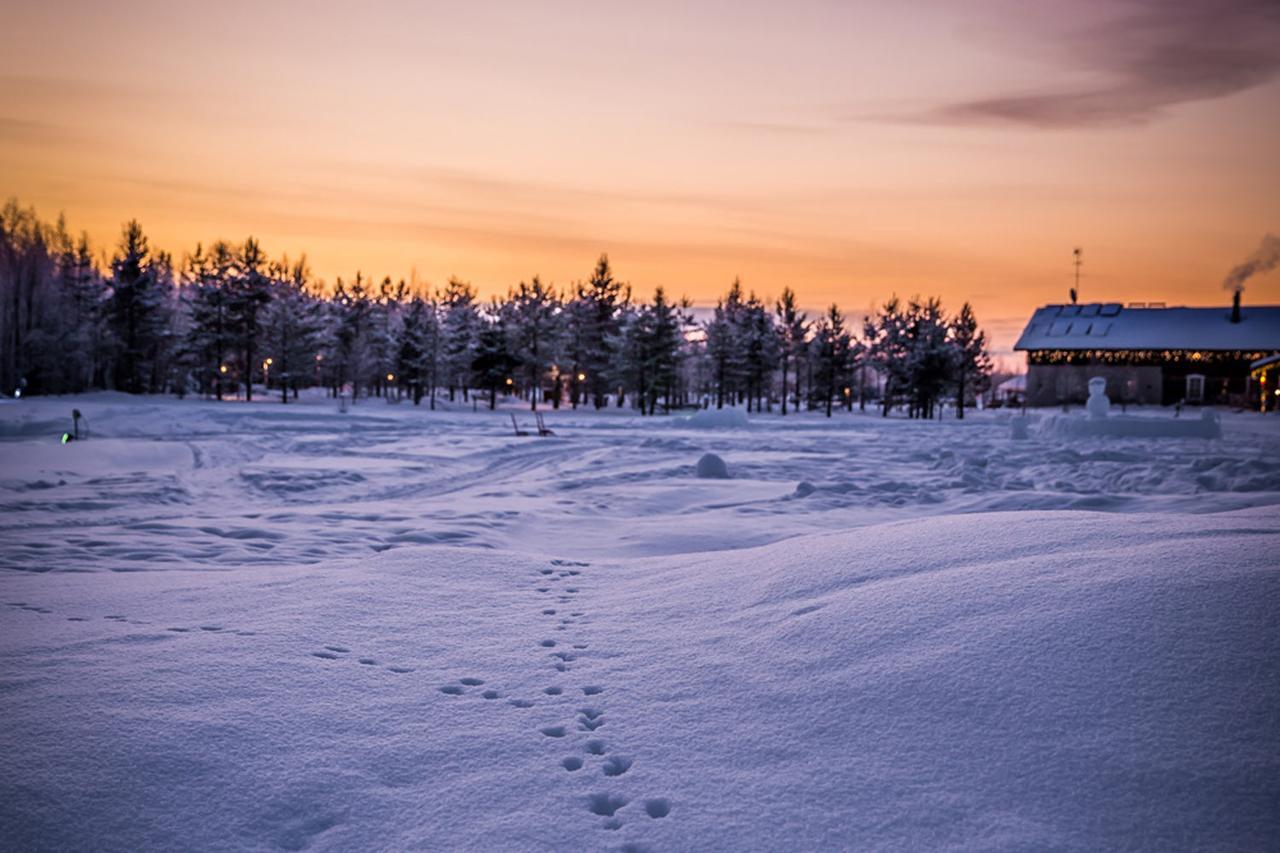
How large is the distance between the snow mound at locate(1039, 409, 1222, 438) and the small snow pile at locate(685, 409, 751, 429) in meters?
13.2

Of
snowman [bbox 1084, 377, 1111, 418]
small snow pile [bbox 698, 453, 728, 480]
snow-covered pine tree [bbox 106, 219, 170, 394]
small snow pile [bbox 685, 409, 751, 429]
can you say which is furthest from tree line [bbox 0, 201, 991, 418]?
small snow pile [bbox 698, 453, 728, 480]

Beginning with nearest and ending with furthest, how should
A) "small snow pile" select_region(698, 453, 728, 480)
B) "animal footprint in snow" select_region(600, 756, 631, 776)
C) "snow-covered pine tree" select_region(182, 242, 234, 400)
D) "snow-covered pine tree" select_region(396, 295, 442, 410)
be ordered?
"animal footprint in snow" select_region(600, 756, 631, 776)
"small snow pile" select_region(698, 453, 728, 480)
"snow-covered pine tree" select_region(182, 242, 234, 400)
"snow-covered pine tree" select_region(396, 295, 442, 410)

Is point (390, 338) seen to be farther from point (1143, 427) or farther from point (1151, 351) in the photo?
point (1151, 351)

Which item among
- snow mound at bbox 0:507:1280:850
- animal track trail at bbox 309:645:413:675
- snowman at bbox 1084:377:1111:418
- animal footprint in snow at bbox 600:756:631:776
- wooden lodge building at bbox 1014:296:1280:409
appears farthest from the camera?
wooden lodge building at bbox 1014:296:1280:409

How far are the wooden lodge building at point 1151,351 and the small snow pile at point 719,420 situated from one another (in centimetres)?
3728

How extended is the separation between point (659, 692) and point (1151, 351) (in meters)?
67.5

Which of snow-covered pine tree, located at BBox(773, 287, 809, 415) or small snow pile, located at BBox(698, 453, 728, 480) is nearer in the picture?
small snow pile, located at BBox(698, 453, 728, 480)

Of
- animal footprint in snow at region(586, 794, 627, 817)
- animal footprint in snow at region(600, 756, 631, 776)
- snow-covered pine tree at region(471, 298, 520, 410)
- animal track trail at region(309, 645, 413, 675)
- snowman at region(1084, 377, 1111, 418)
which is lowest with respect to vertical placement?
Result: animal footprint in snow at region(586, 794, 627, 817)

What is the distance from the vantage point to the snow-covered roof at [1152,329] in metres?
56.4

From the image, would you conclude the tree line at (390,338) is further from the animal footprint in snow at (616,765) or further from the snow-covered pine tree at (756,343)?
the animal footprint in snow at (616,765)

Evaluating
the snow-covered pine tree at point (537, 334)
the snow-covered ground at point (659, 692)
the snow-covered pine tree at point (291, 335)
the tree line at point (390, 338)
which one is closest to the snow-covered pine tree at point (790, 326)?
the tree line at point (390, 338)

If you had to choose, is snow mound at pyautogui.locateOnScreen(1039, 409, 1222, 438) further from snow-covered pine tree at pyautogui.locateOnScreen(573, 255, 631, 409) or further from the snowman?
snow-covered pine tree at pyautogui.locateOnScreen(573, 255, 631, 409)

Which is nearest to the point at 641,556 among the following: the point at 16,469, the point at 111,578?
the point at 111,578

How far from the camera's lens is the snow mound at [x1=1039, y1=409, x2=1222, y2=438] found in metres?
22.6
